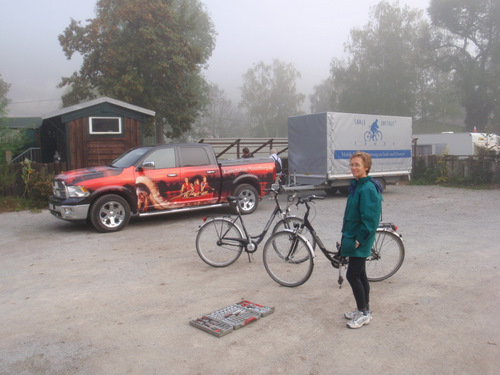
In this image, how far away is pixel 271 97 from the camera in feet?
225

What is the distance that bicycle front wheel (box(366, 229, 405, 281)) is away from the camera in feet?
19.3

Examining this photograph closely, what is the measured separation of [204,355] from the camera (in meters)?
3.90

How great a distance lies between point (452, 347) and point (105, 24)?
27.2 meters

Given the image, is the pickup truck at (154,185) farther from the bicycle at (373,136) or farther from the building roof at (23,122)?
the building roof at (23,122)

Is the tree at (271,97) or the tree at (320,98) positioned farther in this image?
the tree at (320,98)

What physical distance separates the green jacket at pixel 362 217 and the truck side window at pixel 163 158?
6.71m

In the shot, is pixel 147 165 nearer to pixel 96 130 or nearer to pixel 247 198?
pixel 247 198

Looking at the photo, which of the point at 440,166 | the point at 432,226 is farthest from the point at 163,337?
the point at 440,166

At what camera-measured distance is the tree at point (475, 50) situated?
151 feet

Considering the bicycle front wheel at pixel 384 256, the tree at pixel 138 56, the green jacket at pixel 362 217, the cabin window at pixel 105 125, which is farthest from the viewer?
the tree at pixel 138 56

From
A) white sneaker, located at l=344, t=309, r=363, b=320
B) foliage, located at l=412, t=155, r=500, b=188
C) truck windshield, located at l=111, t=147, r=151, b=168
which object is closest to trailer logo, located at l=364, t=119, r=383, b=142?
foliage, located at l=412, t=155, r=500, b=188

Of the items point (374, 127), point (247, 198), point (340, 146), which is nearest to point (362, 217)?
point (247, 198)

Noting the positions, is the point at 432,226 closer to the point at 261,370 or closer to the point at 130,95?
the point at 261,370

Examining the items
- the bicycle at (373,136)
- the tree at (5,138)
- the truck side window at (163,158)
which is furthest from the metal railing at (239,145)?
the truck side window at (163,158)
